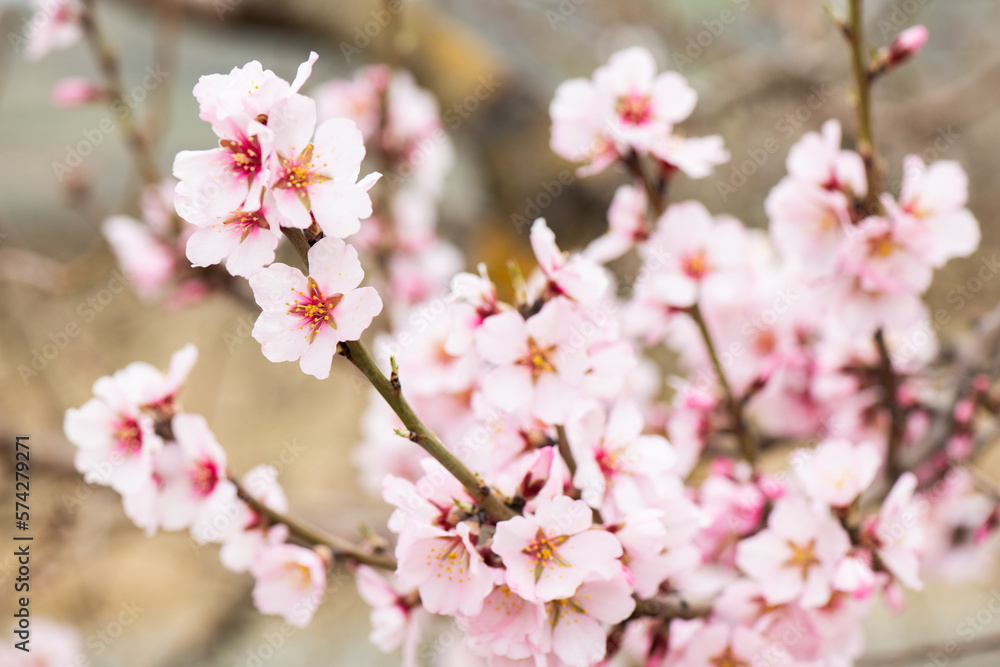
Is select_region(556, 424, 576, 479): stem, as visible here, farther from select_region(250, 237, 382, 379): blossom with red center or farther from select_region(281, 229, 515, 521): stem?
select_region(250, 237, 382, 379): blossom with red center

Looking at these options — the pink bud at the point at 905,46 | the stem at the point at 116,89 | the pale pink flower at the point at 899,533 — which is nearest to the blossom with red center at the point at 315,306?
the pale pink flower at the point at 899,533

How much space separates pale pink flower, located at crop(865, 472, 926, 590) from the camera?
27.1 inches

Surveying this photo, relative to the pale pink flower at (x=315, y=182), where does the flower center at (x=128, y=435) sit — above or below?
below

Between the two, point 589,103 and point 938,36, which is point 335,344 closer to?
point 589,103

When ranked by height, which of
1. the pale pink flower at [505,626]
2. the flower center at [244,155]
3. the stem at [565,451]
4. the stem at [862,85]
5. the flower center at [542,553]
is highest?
the stem at [862,85]

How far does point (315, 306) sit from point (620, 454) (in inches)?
12.7

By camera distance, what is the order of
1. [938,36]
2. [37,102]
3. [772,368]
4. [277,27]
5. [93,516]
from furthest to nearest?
[37,102] → [938,36] → [277,27] → [93,516] → [772,368]

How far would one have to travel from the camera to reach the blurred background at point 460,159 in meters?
1.59

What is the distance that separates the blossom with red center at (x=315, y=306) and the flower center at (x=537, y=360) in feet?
0.56

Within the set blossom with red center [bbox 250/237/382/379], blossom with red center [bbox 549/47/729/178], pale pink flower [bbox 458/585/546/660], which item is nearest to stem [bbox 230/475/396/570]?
pale pink flower [bbox 458/585/546/660]

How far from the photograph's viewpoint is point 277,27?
220cm

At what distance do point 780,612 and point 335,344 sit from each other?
536mm

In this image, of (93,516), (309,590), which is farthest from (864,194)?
(93,516)

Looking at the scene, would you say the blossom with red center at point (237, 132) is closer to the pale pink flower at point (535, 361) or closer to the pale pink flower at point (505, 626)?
the pale pink flower at point (535, 361)
